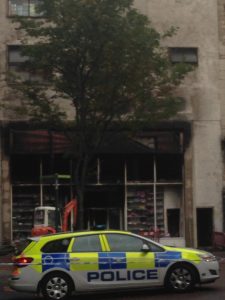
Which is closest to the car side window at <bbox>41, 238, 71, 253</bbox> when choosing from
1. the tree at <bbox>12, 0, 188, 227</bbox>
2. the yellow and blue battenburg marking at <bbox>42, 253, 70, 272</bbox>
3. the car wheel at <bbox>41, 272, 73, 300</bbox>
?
the yellow and blue battenburg marking at <bbox>42, 253, 70, 272</bbox>

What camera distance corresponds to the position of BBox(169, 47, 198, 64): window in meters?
30.6

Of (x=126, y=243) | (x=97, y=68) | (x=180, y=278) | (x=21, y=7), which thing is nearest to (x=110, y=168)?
(x=21, y=7)

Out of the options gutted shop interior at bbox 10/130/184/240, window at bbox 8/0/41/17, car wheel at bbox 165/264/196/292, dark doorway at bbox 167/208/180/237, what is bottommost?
car wheel at bbox 165/264/196/292

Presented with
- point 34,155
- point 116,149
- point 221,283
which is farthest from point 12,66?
point 221,283

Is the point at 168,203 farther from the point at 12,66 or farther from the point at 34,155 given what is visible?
the point at 12,66

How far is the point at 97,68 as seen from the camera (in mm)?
20797

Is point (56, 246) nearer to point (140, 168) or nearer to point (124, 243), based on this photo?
point (124, 243)

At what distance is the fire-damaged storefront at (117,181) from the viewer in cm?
2888

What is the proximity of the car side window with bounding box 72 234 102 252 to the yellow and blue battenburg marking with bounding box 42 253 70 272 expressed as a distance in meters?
0.28

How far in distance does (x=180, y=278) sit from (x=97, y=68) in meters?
9.30

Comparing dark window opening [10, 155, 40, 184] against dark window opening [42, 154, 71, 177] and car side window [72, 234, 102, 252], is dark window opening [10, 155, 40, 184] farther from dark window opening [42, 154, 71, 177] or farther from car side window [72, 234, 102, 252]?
car side window [72, 234, 102, 252]

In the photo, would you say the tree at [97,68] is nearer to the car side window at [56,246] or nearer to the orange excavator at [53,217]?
the orange excavator at [53,217]

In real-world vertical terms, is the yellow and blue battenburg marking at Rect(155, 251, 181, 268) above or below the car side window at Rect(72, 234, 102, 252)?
below

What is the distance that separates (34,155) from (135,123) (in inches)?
331
